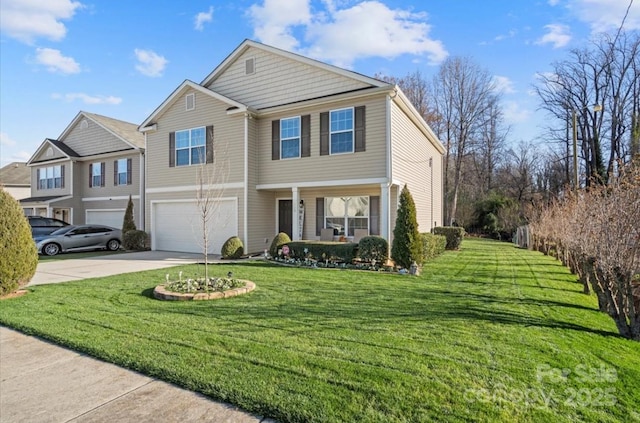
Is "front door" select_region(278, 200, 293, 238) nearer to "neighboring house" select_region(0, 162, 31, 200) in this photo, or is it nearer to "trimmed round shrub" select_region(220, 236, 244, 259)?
"trimmed round shrub" select_region(220, 236, 244, 259)

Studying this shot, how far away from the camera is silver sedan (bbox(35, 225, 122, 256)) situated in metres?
15.5

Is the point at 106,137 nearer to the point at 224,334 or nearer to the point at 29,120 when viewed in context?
the point at 29,120

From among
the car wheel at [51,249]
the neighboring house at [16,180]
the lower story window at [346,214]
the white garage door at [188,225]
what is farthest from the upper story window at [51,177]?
the lower story window at [346,214]

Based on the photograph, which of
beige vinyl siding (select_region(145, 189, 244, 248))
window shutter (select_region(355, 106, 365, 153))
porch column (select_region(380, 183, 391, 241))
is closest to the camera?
porch column (select_region(380, 183, 391, 241))

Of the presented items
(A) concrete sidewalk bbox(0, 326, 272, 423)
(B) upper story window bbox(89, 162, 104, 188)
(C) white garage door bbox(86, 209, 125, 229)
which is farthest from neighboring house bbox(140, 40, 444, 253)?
(A) concrete sidewalk bbox(0, 326, 272, 423)

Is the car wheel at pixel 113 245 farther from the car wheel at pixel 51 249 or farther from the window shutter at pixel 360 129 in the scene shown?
the window shutter at pixel 360 129

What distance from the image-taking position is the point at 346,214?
14258 millimetres

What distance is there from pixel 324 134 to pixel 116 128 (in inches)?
586

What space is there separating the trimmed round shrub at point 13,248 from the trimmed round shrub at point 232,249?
6.16 metres

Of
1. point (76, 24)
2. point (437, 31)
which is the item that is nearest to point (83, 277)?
point (76, 24)

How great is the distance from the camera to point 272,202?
1503 cm

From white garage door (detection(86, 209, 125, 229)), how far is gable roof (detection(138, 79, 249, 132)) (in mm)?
6137

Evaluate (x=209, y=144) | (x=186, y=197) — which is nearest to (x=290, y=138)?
(x=209, y=144)

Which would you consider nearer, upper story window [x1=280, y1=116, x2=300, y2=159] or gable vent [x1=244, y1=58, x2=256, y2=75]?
upper story window [x1=280, y1=116, x2=300, y2=159]
